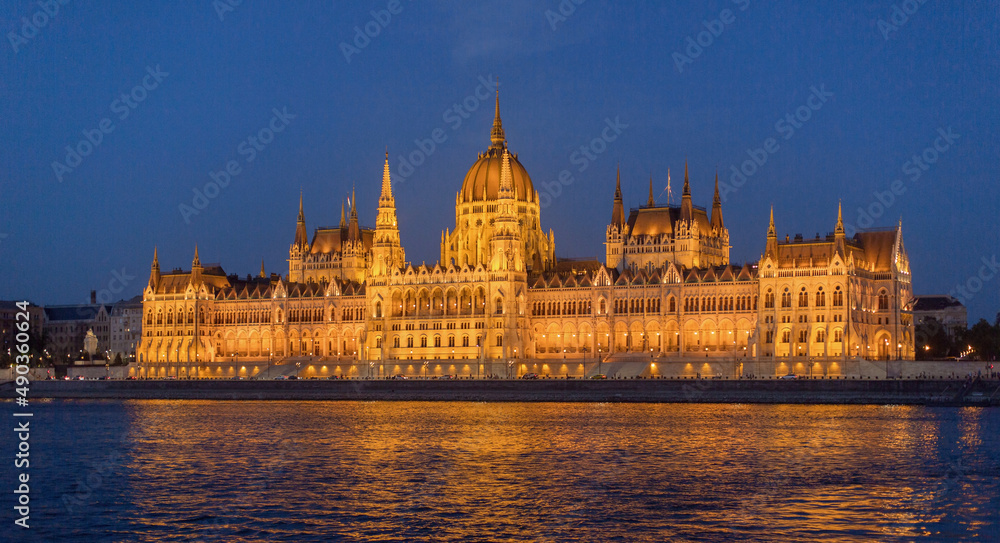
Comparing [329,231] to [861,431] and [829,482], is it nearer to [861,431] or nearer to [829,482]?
[861,431]

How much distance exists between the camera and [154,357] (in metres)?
158

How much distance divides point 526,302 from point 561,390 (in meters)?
26.3

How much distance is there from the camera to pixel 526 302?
14075 cm

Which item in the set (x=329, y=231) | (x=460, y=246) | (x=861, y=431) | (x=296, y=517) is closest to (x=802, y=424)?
(x=861, y=431)

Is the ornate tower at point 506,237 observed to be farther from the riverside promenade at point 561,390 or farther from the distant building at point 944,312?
the distant building at point 944,312

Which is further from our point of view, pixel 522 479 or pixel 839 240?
pixel 839 240

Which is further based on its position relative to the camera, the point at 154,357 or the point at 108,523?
the point at 154,357

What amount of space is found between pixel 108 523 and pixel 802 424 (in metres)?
49.1

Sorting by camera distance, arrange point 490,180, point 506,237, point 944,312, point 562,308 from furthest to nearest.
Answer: point 944,312 → point 490,180 → point 506,237 → point 562,308

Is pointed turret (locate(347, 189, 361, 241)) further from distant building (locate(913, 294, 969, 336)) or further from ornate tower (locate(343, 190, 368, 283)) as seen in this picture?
distant building (locate(913, 294, 969, 336))

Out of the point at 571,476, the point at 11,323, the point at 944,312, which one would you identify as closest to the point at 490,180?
the point at 944,312

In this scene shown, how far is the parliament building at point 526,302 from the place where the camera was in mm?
125812

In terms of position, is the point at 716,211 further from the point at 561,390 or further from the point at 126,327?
the point at 126,327

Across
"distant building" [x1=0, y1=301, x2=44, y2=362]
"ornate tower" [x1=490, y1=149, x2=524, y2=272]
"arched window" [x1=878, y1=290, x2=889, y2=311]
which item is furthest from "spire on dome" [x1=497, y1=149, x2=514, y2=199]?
"distant building" [x1=0, y1=301, x2=44, y2=362]
